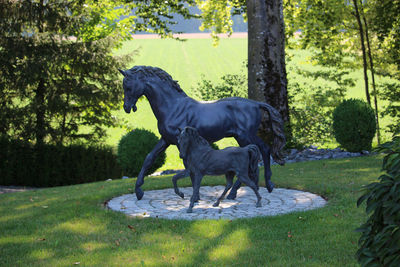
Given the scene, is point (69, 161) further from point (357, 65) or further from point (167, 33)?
point (357, 65)

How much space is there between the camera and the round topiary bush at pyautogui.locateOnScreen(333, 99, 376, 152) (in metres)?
13.4

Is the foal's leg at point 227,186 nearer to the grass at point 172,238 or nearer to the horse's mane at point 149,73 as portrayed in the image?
the grass at point 172,238

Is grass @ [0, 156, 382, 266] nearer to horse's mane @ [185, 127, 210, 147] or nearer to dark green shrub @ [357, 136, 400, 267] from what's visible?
dark green shrub @ [357, 136, 400, 267]

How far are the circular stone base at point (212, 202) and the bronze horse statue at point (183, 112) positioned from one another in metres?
0.39

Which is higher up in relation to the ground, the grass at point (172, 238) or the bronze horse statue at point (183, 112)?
the bronze horse statue at point (183, 112)

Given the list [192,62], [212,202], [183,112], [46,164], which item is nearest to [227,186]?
[212,202]

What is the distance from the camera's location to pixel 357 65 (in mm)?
19719

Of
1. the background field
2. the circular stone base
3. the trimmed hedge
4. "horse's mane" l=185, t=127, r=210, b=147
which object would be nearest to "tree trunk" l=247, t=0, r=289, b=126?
the circular stone base

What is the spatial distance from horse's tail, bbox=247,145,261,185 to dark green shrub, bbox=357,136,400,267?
3.57 metres

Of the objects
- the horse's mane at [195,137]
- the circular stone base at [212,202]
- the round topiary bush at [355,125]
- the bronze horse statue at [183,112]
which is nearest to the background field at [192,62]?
the round topiary bush at [355,125]

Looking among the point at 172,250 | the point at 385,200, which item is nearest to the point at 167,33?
the point at 172,250

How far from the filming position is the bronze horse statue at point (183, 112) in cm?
715

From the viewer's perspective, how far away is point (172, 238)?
5188 mm

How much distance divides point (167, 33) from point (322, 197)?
14101 mm
